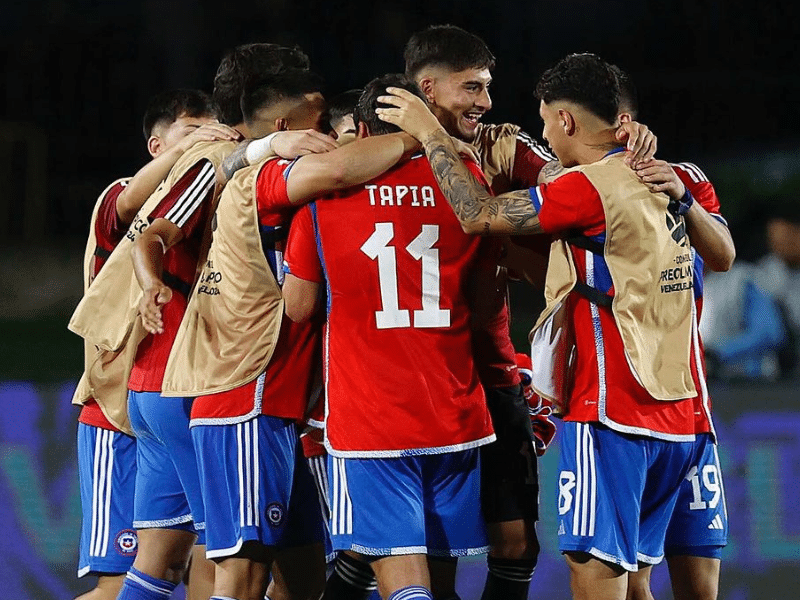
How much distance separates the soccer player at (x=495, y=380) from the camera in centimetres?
372

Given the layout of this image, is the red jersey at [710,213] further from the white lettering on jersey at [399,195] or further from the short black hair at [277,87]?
the short black hair at [277,87]

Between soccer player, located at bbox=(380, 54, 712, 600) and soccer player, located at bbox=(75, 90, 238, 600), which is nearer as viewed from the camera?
soccer player, located at bbox=(380, 54, 712, 600)

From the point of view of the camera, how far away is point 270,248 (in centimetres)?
361

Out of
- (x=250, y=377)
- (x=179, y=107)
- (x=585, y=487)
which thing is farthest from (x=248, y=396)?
(x=179, y=107)

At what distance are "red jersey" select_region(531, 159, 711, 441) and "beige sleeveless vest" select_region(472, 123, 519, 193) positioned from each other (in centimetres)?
58

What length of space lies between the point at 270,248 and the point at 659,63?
20.1 ft

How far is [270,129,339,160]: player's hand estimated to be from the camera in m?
3.48

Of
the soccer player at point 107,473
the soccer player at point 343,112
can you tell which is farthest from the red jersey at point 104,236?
the soccer player at point 343,112

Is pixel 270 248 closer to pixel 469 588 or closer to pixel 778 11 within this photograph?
pixel 469 588

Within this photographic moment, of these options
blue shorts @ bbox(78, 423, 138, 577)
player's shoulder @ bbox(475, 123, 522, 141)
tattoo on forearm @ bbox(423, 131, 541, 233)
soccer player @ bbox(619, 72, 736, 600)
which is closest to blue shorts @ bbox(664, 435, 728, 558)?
soccer player @ bbox(619, 72, 736, 600)

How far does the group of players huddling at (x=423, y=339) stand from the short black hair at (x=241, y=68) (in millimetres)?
145

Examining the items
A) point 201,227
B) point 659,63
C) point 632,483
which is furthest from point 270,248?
point 659,63

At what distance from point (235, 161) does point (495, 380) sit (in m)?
1.04

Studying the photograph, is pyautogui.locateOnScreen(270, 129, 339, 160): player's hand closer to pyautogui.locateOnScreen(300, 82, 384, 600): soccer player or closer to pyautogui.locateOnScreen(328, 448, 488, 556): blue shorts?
pyautogui.locateOnScreen(300, 82, 384, 600): soccer player
